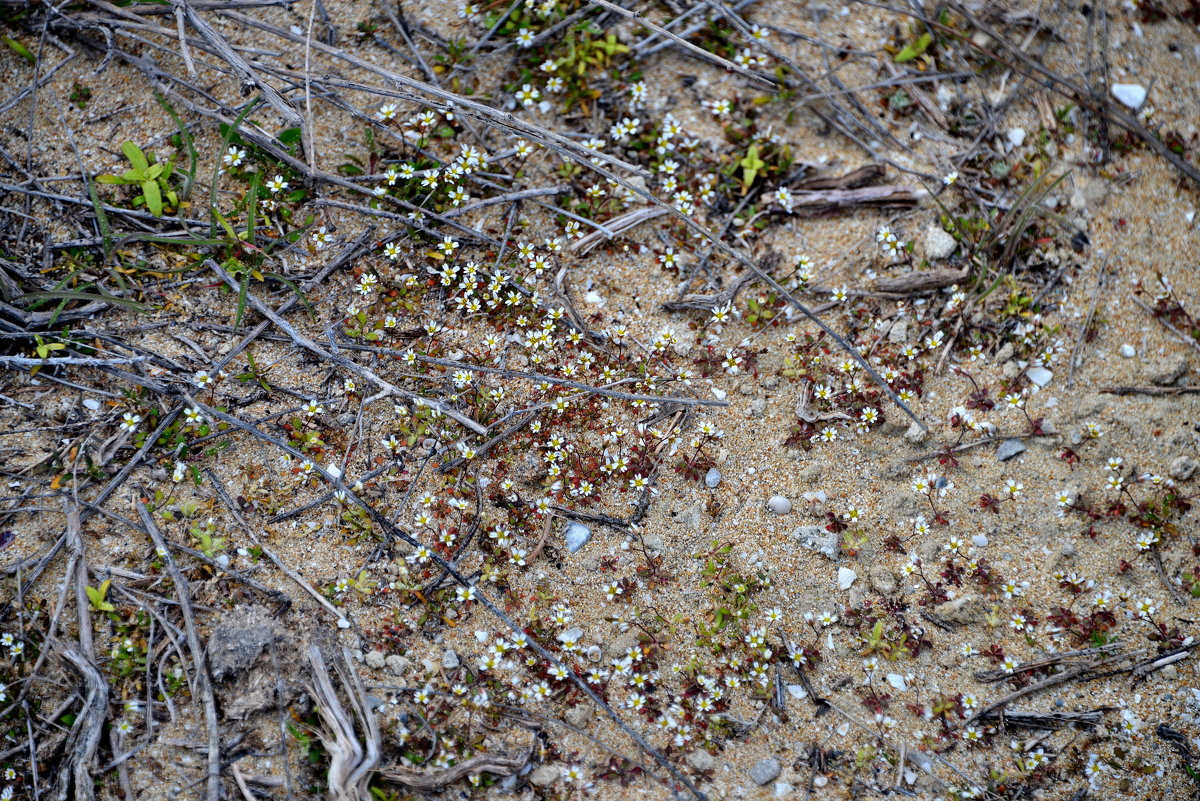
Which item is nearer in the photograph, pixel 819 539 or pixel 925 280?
pixel 819 539

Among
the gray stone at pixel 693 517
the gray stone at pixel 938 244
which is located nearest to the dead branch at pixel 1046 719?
the gray stone at pixel 693 517

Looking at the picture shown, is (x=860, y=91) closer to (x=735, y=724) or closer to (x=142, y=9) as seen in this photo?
(x=735, y=724)

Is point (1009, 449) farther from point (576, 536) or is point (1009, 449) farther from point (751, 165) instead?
point (576, 536)

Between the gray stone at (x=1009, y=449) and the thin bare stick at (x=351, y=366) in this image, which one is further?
the gray stone at (x=1009, y=449)

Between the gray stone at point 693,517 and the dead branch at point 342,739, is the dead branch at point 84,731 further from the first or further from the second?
the gray stone at point 693,517

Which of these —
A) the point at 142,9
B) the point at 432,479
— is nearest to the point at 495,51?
the point at 142,9

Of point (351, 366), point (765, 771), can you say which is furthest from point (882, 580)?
point (351, 366)
